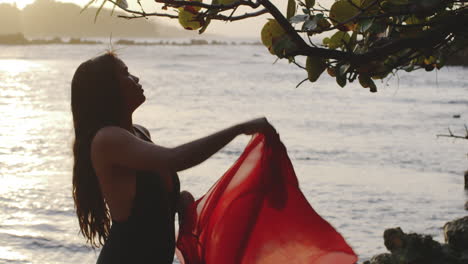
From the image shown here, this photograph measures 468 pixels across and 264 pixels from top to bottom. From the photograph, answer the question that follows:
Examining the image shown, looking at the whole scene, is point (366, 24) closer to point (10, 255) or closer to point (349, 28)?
point (349, 28)

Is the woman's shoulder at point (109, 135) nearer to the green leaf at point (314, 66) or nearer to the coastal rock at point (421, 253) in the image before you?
the green leaf at point (314, 66)

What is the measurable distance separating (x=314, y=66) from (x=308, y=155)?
1202 centimetres

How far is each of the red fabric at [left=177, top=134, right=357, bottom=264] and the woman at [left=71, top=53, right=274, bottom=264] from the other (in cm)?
18

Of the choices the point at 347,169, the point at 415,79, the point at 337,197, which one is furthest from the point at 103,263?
the point at 415,79

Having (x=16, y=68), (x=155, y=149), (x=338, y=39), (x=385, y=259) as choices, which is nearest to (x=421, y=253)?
(x=385, y=259)

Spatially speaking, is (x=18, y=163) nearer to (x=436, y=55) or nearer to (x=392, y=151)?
(x=392, y=151)

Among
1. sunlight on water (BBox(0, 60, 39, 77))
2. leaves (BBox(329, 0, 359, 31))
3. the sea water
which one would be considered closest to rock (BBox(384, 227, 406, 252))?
the sea water

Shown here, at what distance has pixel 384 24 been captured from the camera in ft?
7.84

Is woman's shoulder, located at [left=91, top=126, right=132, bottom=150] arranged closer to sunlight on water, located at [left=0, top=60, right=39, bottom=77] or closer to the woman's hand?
the woman's hand

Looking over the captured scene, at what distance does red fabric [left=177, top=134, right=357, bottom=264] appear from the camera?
2.44 m

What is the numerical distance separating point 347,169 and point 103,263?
10644mm

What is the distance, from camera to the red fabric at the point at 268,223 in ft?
8.02

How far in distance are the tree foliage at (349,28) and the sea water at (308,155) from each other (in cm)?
193

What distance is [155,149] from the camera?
2.22 metres
